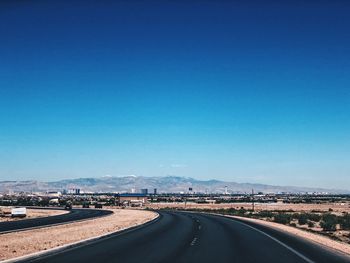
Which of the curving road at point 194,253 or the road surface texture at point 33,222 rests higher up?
the road surface texture at point 33,222

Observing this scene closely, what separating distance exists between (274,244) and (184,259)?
7.44m

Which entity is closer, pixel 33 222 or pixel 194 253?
pixel 194 253

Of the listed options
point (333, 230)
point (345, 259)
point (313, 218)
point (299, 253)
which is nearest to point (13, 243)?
point (299, 253)

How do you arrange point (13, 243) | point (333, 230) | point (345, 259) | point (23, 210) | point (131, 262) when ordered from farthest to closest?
point (23, 210) < point (333, 230) < point (13, 243) < point (345, 259) < point (131, 262)

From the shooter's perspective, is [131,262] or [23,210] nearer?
[131,262]

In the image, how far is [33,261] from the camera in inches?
651

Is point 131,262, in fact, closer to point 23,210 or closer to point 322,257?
point 322,257

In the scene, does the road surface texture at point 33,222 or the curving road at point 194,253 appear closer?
the curving road at point 194,253

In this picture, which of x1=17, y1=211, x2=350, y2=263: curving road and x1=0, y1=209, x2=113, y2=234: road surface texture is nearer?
x1=17, y1=211, x2=350, y2=263: curving road

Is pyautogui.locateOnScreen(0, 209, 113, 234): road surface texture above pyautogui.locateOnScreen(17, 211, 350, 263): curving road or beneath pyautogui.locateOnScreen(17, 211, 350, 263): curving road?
above

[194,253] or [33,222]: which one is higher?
[33,222]

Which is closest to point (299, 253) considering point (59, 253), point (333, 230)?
point (59, 253)

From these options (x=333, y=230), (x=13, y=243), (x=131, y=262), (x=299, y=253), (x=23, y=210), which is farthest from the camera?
(x=23, y=210)

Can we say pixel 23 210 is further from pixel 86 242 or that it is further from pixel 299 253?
pixel 299 253
